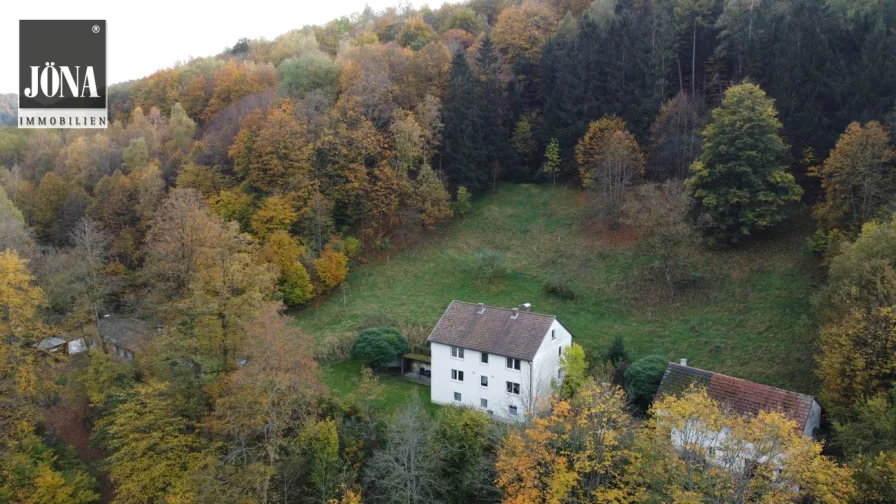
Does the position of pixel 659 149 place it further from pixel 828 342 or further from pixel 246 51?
pixel 246 51

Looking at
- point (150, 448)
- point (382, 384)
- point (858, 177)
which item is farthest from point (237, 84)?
point (858, 177)

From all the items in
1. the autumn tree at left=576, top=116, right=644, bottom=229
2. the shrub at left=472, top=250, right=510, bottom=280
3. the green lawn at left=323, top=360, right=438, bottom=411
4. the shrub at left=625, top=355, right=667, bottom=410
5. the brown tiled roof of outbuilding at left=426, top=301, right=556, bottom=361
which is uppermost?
the autumn tree at left=576, top=116, right=644, bottom=229

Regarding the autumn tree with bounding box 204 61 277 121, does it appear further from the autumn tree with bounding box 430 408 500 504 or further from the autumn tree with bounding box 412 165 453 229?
the autumn tree with bounding box 430 408 500 504

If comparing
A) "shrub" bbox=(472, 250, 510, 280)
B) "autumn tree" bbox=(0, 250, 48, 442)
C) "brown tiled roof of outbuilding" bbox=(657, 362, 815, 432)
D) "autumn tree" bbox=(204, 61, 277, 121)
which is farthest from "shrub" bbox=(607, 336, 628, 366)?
"autumn tree" bbox=(204, 61, 277, 121)

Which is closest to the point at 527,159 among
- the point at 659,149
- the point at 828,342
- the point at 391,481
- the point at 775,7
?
the point at 659,149

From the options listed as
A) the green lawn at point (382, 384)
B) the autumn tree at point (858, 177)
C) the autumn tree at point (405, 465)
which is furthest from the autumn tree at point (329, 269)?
the autumn tree at point (858, 177)

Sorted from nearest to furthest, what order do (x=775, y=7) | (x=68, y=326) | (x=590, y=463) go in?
(x=590, y=463), (x=68, y=326), (x=775, y=7)

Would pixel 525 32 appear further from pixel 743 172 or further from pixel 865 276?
pixel 865 276
